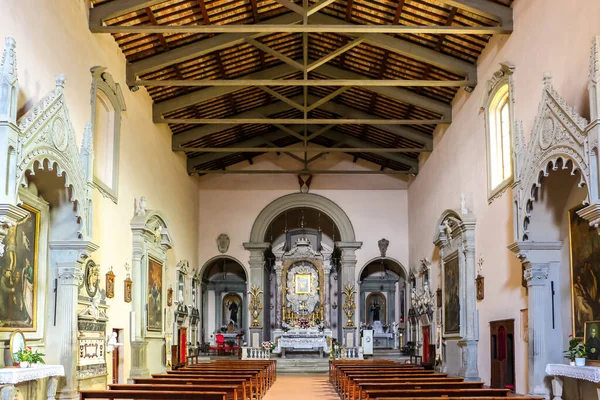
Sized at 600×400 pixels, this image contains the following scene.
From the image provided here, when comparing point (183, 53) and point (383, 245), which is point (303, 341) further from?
point (183, 53)

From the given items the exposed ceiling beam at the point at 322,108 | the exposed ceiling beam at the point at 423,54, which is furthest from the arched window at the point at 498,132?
the exposed ceiling beam at the point at 322,108

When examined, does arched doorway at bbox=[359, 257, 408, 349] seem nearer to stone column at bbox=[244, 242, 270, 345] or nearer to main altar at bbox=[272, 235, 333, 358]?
main altar at bbox=[272, 235, 333, 358]

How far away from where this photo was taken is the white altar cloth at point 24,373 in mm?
9766

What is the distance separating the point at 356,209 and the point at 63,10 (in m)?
18.1

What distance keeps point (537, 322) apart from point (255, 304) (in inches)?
692

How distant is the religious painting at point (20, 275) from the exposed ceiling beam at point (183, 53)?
22.3 feet

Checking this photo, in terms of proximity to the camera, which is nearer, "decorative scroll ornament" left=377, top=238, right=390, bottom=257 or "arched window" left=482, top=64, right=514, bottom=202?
"arched window" left=482, top=64, right=514, bottom=202

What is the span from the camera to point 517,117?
15.0 meters

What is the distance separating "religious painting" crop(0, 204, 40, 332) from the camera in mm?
11477

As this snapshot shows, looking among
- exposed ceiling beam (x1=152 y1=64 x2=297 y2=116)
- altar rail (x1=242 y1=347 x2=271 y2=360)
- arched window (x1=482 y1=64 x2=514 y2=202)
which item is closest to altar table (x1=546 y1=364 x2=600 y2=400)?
arched window (x1=482 y1=64 x2=514 y2=202)

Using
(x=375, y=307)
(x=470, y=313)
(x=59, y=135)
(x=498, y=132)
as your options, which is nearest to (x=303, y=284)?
(x=375, y=307)

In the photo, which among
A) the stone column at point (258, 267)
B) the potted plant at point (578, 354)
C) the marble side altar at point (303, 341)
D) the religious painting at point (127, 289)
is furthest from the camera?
the stone column at point (258, 267)

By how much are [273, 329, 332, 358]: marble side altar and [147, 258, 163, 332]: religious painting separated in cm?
797

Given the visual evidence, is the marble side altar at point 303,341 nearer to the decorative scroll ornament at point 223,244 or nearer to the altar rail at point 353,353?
the altar rail at point 353,353
